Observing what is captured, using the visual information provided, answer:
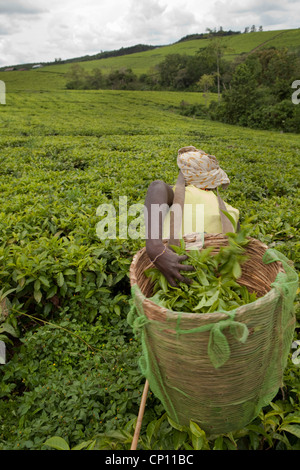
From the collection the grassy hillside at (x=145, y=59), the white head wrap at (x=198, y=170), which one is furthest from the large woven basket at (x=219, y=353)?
the grassy hillside at (x=145, y=59)

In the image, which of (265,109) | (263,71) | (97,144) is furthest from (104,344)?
(263,71)

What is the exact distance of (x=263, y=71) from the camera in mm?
39844

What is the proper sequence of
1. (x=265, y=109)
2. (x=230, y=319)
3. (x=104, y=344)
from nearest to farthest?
1. (x=230, y=319)
2. (x=104, y=344)
3. (x=265, y=109)

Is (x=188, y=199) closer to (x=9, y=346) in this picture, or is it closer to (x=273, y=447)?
(x=273, y=447)

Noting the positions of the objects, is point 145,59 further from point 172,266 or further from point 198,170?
point 172,266

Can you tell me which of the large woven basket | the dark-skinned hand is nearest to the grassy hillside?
the dark-skinned hand

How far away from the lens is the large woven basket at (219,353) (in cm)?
117

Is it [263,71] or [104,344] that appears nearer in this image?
[104,344]

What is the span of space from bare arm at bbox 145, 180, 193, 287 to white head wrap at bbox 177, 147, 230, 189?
22cm

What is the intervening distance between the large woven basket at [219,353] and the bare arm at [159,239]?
0.14 metres

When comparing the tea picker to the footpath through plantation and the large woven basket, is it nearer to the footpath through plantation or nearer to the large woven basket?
the large woven basket

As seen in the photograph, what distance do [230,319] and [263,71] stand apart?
151 ft

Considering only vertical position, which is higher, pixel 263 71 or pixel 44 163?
pixel 263 71

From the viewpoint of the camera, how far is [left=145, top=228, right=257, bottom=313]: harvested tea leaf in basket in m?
1.55
